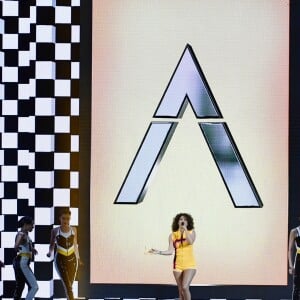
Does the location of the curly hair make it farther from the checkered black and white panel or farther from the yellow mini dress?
the checkered black and white panel

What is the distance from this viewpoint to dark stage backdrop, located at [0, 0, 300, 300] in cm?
712

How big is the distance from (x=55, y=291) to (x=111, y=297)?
56 centimetres

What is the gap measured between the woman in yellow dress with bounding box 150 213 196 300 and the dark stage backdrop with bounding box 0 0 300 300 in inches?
27.7

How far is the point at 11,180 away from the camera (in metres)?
7.27

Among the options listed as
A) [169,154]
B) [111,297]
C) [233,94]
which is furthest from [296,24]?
[111,297]

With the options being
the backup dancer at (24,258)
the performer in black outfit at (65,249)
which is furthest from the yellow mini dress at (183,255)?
the backup dancer at (24,258)

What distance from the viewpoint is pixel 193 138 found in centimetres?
723

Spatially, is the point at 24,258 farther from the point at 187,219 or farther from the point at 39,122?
the point at 187,219

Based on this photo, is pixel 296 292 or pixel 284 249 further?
pixel 284 249

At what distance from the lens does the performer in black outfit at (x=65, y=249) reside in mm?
6609

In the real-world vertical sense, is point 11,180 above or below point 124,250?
above

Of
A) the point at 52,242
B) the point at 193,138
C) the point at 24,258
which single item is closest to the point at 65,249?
the point at 52,242

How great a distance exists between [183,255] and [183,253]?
0.06ft

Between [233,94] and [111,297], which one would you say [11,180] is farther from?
[233,94]
